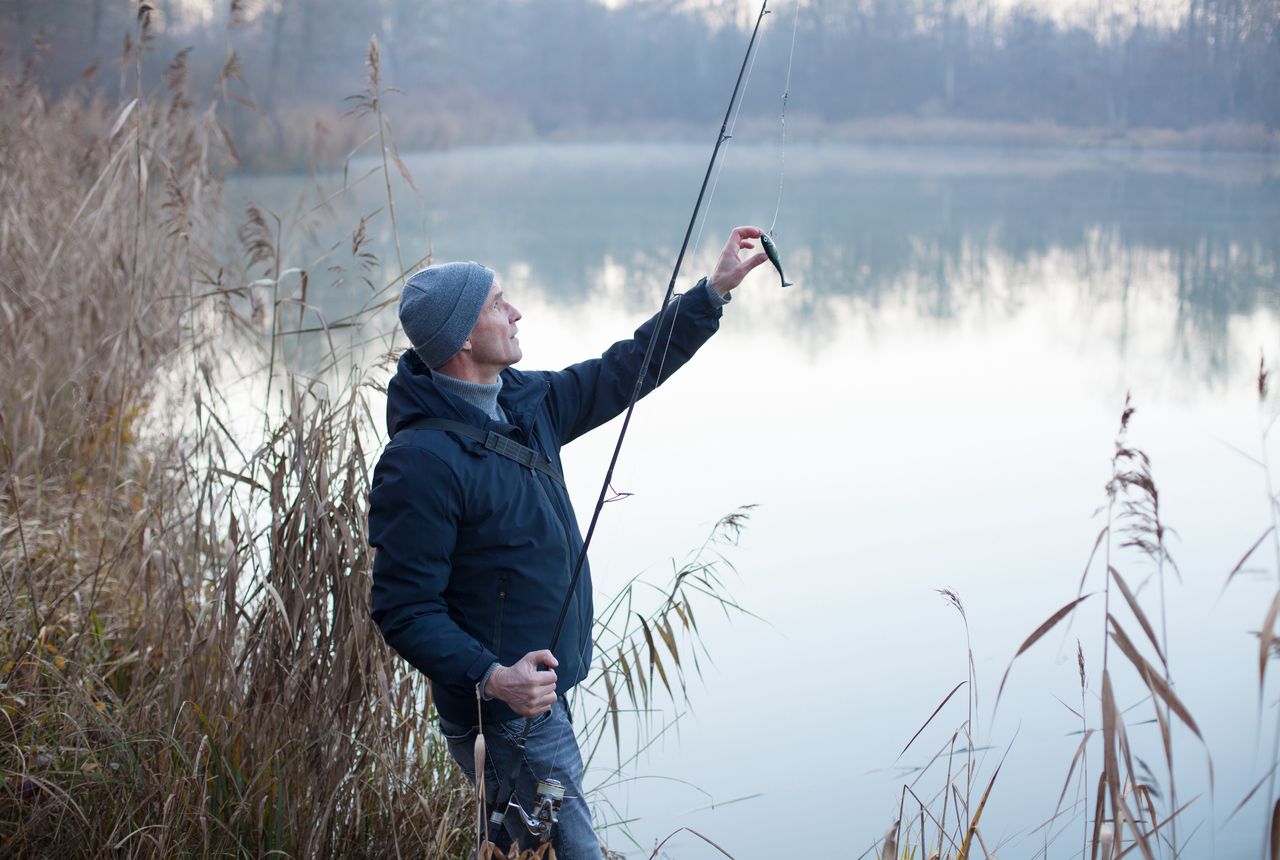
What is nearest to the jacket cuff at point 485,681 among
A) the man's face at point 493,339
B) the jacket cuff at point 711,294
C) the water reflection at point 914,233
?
the man's face at point 493,339

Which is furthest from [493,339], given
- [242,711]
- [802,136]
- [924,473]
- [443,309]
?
[802,136]

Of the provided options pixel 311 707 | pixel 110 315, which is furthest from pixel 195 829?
pixel 110 315

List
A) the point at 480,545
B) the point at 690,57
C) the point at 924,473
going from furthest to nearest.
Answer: the point at 690,57 < the point at 924,473 < the point at 480,545

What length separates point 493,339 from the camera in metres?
1.53

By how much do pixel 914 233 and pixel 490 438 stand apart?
9.52m

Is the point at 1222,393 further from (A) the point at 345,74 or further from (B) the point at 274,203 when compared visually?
(A) the point at 345,74

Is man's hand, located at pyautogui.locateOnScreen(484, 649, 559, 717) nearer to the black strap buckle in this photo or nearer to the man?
the man

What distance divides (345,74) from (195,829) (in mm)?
18194

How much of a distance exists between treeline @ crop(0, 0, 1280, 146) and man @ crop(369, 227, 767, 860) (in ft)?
4.58

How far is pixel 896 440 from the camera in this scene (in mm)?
5246

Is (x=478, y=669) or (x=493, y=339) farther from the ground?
(x=493, y=339)

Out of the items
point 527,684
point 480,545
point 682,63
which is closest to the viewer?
point 527,684

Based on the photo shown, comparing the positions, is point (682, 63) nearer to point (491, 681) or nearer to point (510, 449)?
point (510, 449)

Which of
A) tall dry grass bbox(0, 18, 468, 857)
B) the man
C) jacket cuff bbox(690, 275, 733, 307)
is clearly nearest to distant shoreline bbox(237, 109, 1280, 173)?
tall dry grass bbox(0, 18, 468, 857)
